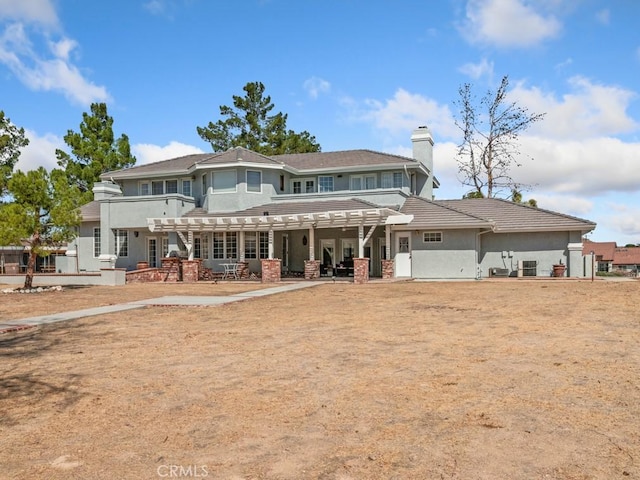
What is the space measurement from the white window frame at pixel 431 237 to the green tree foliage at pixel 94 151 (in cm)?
3094

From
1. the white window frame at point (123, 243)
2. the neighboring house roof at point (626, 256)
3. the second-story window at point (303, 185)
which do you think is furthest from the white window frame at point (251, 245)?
the neighboring house roof at point (626, 256)

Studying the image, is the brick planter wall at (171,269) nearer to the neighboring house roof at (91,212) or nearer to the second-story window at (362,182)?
the neighboring house roof at (91,212)

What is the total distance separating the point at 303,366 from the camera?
7566mm

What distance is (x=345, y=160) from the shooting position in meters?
31.8

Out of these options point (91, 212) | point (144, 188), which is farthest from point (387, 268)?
point (91, 212)

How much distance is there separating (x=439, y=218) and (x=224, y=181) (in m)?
12.0

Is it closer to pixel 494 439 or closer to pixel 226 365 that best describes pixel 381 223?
pixel 226 365

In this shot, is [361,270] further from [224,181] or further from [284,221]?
[224,181]

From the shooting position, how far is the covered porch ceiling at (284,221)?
24688mm

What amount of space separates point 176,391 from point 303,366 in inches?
74.2

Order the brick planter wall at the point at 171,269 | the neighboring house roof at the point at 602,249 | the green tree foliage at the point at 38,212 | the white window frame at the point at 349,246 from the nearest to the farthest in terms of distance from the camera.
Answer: the green tree foliage at the point at 38,212 < the brick planter wall at the point at 171,269 < the white window frame at the point at 349,246 < the neighboring house roof at the point at 602,249

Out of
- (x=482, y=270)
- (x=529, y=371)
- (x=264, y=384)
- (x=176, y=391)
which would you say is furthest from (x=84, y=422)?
(x=482, y=270)

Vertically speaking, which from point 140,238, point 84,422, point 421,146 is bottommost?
point 84,422

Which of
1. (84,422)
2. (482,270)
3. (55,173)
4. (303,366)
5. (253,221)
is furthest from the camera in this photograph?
(482,270)
